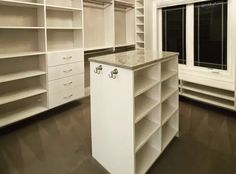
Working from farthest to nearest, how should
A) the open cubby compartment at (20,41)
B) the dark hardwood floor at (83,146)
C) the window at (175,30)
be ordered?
the window at (175,30) → the open cubby compartment at (20,41) → the dark hardwood floor at (83,146)

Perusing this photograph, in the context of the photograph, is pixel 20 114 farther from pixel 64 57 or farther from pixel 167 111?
pixel 167 111

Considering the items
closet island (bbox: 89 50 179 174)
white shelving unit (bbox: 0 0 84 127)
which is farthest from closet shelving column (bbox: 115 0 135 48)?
closet island (bbox: 89 50 179 174)

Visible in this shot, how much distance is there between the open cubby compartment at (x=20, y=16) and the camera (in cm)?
298

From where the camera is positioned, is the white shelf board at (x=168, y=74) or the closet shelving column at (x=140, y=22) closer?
the white shelf board at (x=168, y=74)

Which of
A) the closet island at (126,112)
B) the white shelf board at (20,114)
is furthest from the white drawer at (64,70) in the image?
the closet island at (126,112)

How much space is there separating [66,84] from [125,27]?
8.54 ft

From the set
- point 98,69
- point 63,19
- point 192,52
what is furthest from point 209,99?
point 63,19

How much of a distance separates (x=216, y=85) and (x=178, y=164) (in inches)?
71.4

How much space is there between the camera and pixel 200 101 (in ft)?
12.5

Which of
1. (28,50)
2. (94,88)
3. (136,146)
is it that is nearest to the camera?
(136,146)

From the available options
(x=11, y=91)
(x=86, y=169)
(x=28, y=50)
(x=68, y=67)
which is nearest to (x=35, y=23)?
(x=28, y=50)

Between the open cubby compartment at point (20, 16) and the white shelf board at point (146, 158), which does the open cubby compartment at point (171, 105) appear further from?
the open cubby compartment at point (20, 16)

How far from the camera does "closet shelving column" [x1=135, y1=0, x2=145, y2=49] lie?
4879 millimetres

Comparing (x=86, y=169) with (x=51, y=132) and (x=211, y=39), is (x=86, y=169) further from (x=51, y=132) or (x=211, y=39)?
(x=211, y=39)
